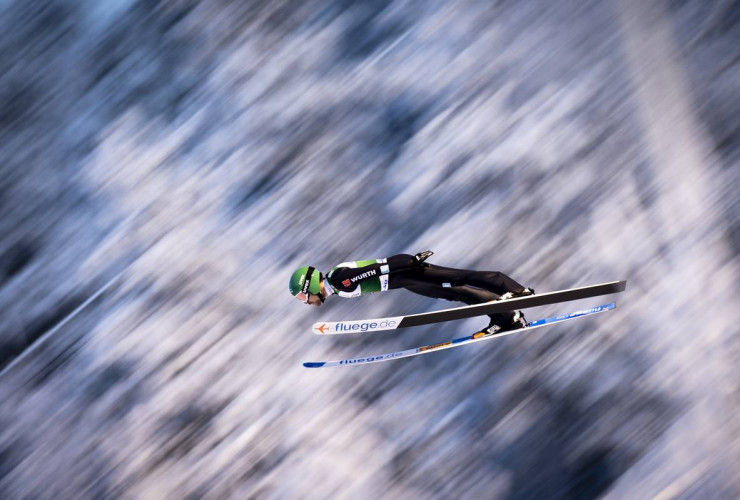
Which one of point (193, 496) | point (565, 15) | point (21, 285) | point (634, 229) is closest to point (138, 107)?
point (21, 285)

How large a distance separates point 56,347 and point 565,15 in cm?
719

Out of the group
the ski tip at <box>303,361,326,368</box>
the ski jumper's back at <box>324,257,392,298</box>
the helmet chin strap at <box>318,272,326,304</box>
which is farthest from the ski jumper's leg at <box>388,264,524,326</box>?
the ski tip at <box>303,361,326,368</box>

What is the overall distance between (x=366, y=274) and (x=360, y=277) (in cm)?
6

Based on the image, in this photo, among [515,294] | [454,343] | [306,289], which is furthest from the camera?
[454,343]

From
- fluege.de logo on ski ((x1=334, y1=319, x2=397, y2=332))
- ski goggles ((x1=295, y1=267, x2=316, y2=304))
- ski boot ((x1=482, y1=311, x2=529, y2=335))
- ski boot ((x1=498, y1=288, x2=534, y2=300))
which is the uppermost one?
ski goggles ((x1=295, y1=267, x2=316, y2=304))

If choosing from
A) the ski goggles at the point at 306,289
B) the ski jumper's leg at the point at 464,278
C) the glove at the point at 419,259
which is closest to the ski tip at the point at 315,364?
the ski goggles at the point at 306,289

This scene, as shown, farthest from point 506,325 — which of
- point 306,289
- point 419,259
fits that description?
point 306,289

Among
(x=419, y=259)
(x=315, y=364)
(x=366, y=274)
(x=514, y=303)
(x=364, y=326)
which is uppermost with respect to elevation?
(x=366, y=274)

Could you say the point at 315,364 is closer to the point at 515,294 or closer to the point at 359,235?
the point at 359,235

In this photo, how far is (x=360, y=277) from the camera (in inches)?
264

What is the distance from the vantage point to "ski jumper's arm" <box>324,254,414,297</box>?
6.71m

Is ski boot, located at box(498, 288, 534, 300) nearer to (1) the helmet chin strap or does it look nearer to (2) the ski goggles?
(1) the helmet chin strap

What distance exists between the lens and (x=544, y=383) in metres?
7.86

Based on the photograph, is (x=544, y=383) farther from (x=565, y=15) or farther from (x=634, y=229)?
(x=565, y=15)
